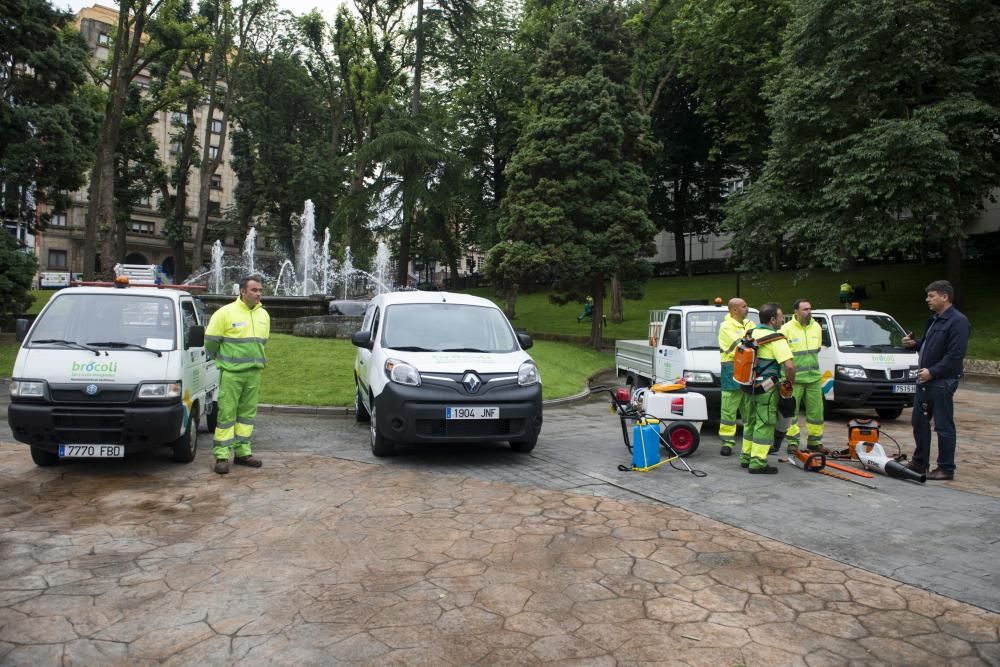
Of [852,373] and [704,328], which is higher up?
[704,328]

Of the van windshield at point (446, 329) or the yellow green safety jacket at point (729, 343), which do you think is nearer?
the yellow green safety jacket at point (729, 343)

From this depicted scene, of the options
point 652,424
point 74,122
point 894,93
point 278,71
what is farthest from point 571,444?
point 278,71

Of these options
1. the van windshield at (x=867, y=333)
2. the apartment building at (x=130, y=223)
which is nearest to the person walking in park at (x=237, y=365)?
the van windshield at (x=867, y=333)

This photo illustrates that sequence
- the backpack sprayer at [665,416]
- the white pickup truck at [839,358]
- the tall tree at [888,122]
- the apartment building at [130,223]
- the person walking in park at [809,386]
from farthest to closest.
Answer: the apartment building at [130,223]
the tall tree at [888,122]
the white pickup truck at [839,358]
the person walking in park at [809,386]
the backpack sprayer at [665,416]

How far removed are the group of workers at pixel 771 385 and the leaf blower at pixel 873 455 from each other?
36cm

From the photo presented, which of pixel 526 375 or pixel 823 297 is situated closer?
pixel 526 375

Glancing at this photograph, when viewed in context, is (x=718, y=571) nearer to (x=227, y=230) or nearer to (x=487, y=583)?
(x=487, y=583)

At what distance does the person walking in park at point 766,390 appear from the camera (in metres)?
7.43

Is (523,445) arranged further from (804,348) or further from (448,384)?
(804,348)

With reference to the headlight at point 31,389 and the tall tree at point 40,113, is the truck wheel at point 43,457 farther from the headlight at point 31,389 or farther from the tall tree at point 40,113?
the tall tree at point 40,113

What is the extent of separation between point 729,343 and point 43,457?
769cm

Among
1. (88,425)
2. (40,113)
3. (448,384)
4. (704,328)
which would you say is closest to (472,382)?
(448,384)

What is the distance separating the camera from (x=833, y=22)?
24406 millimetres

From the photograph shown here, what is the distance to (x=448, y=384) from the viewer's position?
24.8 ft
